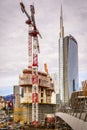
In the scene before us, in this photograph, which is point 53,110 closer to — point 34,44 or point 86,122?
point 34,44

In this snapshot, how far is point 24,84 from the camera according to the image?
7303 inches

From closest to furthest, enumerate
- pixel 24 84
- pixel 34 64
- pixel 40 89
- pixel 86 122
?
pixel 86 122, pixel 34 64, pixel 24 84, pixel 40 89

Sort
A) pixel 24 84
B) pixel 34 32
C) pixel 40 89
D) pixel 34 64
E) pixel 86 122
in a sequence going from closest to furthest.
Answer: pixel 86 122, pixel 34 64, pixel 34 32, pixel 24 84, pixel 40 89

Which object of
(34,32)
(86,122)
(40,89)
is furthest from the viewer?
(40,89)

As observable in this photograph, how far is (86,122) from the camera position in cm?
2616

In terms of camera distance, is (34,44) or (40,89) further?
(40,89)

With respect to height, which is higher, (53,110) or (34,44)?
(34,44)

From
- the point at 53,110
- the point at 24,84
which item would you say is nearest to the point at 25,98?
the point at 24,84

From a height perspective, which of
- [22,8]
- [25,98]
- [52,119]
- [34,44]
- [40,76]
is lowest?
[52,119]

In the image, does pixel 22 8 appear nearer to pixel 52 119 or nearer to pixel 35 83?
pixel 35 83

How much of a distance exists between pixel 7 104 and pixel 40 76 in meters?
49.4

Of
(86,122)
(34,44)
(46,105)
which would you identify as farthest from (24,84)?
(86,122)

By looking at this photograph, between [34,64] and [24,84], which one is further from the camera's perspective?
[24,84]

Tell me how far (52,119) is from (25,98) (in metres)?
29.7
